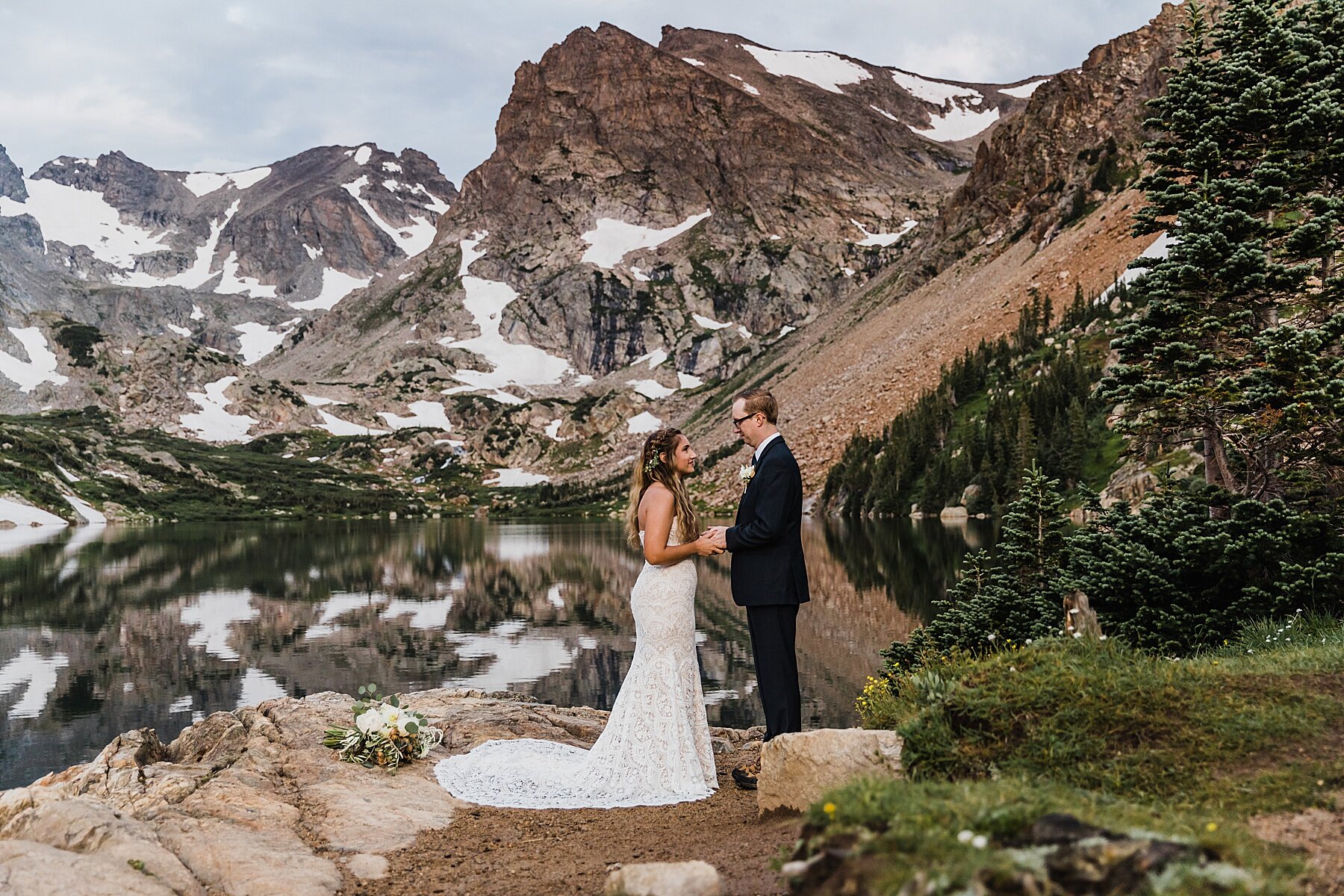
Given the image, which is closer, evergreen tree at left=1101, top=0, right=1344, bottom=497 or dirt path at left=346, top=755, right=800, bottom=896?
dirt path at left=346, top=755, right=800, bottom=896

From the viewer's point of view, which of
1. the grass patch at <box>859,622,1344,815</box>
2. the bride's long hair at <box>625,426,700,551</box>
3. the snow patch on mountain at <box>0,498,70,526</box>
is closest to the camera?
the grass patch at <box>859,622,1344,815</box>

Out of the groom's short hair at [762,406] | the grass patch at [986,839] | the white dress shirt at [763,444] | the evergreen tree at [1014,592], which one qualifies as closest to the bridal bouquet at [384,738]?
the white dress shirt at [763,444]

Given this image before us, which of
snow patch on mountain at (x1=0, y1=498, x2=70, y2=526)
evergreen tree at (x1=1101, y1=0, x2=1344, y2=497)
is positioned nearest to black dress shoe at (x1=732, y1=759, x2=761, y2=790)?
evergreen tree at (x1=1101, y1=0, x2=1344, y2=497)

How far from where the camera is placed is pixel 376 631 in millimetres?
38781

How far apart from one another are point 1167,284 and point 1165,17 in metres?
152

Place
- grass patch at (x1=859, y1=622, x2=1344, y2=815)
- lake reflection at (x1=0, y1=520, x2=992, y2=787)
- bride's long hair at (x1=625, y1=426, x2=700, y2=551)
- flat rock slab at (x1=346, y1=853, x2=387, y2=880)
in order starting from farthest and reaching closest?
lake reflection at (x1=0, y1=520, x2=992, y2=787) < bride's long hair at (x1=625, y1=426, x2=700, y2=551) < flat rock slab at (x1=346, y1=853, x2=387, y2=880) < grass patch at (x1=859, y1=622, x2=1344, y2=815)

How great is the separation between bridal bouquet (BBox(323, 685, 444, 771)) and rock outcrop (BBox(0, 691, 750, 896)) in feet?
0.76

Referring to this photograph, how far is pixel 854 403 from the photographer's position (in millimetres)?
124062

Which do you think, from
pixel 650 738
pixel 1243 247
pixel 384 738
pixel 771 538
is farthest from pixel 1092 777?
pixel 1243 247

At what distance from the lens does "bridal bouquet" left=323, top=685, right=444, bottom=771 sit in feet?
37.5

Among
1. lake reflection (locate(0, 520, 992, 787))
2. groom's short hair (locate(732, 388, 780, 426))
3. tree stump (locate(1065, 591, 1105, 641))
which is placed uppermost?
groom's short hair (locate(732, 388, 780, 426))

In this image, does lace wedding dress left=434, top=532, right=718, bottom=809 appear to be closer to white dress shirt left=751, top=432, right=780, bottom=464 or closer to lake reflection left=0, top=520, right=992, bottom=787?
white dress shirt left=751, top=432, right=780, bottom=464

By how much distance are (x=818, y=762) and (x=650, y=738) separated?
304 cm

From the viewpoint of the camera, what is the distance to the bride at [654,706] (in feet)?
33.0
